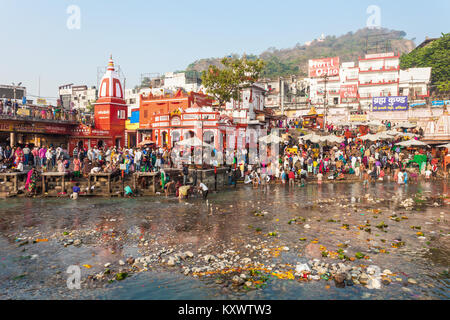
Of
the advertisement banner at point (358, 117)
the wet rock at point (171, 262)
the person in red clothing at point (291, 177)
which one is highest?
the advertisement banner at point (358, 117)

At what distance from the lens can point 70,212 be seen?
59.2ft

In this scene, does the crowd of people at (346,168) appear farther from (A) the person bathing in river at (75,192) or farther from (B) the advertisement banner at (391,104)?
(B) the advertisement banner at (391,104)

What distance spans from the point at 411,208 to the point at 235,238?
10.6 m

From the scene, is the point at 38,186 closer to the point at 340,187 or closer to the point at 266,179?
the point at 266,179

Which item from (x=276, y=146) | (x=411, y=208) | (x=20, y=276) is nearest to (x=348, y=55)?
(x=276, y=146)

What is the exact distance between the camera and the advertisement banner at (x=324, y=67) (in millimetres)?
73188

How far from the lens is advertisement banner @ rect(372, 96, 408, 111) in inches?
2027

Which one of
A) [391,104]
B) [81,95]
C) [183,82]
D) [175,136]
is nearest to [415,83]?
[391,104]

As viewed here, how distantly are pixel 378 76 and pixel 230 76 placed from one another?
4053 cm

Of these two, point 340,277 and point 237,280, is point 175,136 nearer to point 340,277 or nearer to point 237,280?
point 237,280

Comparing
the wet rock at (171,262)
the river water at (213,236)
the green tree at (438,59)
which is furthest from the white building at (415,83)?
the wet rock at (171,262)

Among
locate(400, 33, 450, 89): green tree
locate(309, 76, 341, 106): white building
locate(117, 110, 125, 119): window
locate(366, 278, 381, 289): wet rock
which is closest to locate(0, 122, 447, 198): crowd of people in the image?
locate(117, 110, 125, 119): window

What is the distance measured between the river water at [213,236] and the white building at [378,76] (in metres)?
47.9

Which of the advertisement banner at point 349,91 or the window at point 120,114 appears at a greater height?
the advertisement banner at point 349,91
